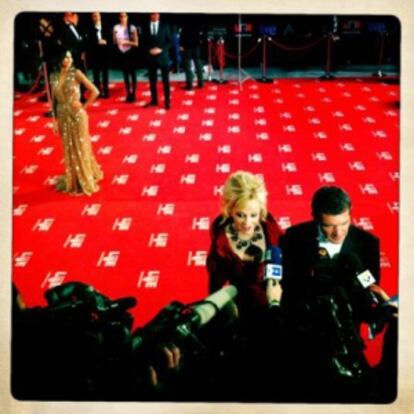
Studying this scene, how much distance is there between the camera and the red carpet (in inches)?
149

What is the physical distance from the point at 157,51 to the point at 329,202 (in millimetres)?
1272

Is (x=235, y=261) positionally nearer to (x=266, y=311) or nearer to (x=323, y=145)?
(x=266, y=311)

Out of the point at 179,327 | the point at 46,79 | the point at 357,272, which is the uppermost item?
the point at 46,79

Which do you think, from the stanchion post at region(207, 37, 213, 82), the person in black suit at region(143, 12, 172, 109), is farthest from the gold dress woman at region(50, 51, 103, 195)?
the stanchion post at region(207, 37, 213, 82)

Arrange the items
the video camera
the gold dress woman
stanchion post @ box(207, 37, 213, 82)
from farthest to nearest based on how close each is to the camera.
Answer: the gold dress woman, stanchion post @ box(207, 37, 213, 82), the video camera

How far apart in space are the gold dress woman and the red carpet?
0.06m

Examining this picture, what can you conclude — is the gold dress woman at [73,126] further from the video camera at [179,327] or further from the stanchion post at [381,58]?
the stanchion post at [381,58]

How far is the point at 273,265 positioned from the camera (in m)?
3.73

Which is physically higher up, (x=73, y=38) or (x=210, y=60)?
(x=73, y=38)

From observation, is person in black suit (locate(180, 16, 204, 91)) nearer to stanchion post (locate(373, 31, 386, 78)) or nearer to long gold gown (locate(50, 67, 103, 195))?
long gold gown (locate(50, 67, 103, 195))

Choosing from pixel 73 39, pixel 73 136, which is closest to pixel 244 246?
pixel 73 136

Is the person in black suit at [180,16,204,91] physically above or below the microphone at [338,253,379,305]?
above

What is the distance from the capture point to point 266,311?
3.74 metres

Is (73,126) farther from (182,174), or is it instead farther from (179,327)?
(179,327)
